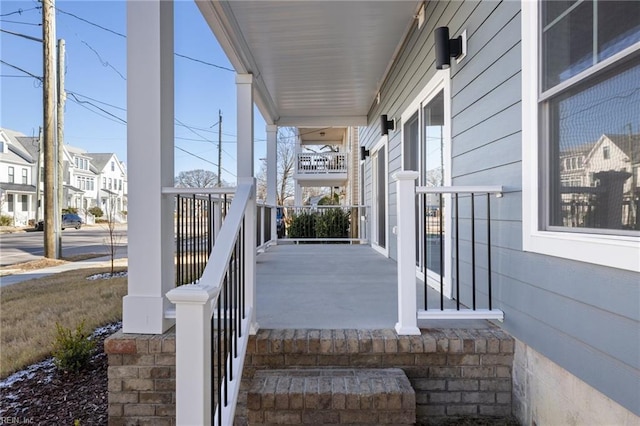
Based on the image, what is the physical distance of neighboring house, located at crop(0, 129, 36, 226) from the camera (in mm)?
27516

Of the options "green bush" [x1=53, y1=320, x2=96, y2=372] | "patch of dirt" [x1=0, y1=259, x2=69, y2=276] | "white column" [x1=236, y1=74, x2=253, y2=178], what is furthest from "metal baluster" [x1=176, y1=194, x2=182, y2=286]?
"patch of dirt" [x1=0, y1=259, x2=69, y2=276]

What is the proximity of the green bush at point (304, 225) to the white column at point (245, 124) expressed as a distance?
3.98 metres

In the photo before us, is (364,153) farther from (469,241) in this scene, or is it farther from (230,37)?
(469,241)

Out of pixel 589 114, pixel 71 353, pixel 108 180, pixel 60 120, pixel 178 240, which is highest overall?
pixel 108 180

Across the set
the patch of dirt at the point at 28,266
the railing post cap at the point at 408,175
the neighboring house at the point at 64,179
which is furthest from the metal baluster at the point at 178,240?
the neighboring house at the point at 64,179

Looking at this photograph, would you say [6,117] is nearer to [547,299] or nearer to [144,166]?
[144,166]

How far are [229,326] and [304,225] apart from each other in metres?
7.00

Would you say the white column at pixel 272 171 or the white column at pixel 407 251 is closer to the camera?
the white column at pixel 407 251

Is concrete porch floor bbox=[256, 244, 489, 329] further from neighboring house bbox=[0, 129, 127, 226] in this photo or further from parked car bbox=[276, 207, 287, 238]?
neighboring house bbox=[0, 129, 127, 226]

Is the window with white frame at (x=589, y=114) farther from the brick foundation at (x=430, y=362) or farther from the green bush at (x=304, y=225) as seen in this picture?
the green bush at (x=304, y=225)

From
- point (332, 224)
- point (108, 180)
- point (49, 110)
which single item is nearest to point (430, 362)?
point (332, 224)

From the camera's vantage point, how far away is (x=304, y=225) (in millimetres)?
8836

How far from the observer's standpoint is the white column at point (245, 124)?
482 cm

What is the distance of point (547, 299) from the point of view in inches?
69.0
